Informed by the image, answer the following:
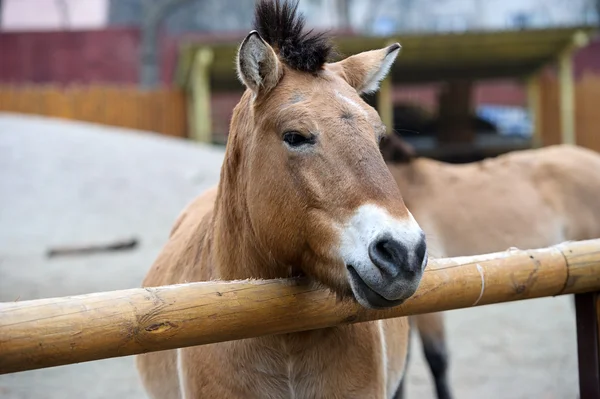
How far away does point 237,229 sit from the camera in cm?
262

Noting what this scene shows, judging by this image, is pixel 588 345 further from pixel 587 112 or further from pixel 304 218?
pixel 587 112

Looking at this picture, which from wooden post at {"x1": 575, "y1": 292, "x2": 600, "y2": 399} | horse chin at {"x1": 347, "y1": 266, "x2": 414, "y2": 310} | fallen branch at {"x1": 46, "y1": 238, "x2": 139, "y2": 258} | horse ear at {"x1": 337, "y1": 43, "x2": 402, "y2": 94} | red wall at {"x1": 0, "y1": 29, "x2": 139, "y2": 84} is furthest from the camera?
red wall at {"x1": 0, "y1": 29, "x2": 139, "y2": 84}

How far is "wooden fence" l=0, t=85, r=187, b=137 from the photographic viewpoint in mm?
17859

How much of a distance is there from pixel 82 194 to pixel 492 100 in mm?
18077

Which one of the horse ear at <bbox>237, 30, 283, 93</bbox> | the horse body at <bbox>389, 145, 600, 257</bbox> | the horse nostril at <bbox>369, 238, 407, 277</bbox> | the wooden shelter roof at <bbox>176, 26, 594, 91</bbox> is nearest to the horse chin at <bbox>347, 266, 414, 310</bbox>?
the horse nostril at <bbox>369, 238, 407, 277</bbox>

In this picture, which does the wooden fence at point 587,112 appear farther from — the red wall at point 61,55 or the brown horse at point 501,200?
the red wall at point 61,55

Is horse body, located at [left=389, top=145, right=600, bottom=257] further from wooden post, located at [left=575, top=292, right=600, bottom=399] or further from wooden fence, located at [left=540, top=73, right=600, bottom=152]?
wooden fence, located at [left=540, top=73, right=600, bottom=152]

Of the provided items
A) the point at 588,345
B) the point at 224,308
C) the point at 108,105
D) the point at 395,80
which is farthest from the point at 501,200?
the point at 108,105

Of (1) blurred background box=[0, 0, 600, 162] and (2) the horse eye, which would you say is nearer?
(2) the horse eye

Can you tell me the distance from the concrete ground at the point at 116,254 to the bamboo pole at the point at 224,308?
2930 millimetres

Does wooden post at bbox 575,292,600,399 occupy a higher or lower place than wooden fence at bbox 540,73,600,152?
higher

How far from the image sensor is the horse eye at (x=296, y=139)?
2229mm

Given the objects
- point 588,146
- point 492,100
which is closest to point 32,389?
point 588,146

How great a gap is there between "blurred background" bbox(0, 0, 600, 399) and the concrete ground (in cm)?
2
